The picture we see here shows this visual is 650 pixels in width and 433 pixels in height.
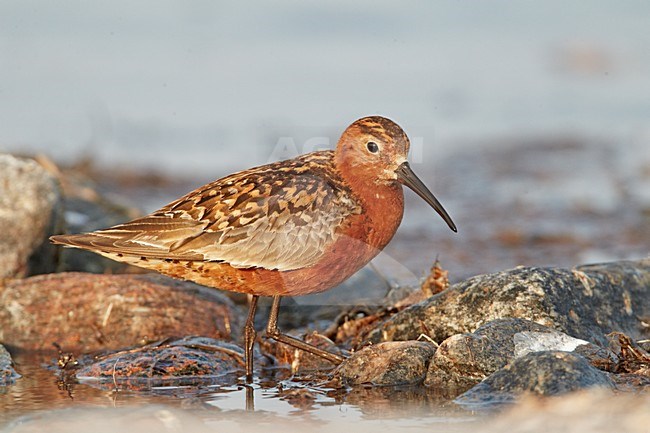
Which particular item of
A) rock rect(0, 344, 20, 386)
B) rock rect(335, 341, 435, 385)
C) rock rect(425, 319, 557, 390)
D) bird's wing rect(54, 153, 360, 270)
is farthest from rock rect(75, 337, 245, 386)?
rock rect(425, 319, 557, 390)

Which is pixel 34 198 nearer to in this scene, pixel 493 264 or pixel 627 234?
pixel 493 264

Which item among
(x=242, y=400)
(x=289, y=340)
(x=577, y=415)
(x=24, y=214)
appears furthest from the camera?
(x=24, y=214)

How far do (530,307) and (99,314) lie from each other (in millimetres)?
3829

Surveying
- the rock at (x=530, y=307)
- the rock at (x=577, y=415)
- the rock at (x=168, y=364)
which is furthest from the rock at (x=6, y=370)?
the rock at (x=577, y=415)

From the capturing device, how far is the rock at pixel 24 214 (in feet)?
34.0

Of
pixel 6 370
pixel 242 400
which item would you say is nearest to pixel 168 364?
pixel 242 400

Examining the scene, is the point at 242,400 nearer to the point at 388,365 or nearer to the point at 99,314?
the point at 388,365

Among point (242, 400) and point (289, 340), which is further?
point (289, 340)

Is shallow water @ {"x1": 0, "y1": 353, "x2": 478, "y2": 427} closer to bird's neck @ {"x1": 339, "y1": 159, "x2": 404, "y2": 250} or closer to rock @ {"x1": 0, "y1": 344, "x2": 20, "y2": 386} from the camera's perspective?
rock @ {"x1": 0, "y1": 344, "x2": 20, "y2": 386}

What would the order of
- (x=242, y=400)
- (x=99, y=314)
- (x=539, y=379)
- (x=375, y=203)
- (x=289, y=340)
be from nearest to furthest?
(x=539, y=379) < (x=242, y=400) < (x=375, y=203) < (x=289, y=340) < (x=99, y=314)

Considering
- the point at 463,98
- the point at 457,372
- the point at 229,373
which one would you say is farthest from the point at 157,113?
the point at 457,372

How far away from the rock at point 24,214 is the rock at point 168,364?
2220 mm

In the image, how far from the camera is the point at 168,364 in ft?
27.1

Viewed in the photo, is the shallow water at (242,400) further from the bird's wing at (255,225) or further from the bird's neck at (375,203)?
the bird's neck at (375,203)
